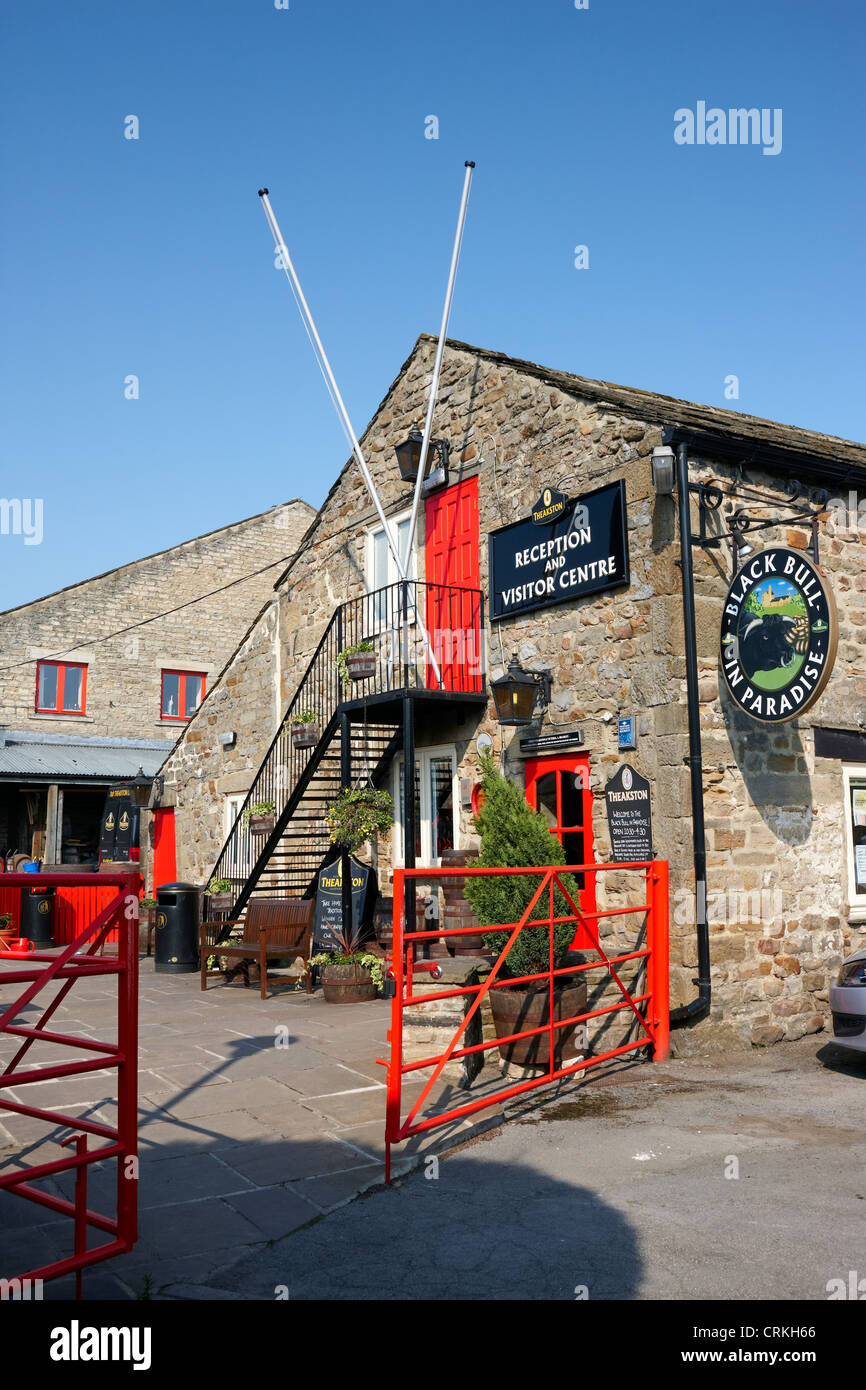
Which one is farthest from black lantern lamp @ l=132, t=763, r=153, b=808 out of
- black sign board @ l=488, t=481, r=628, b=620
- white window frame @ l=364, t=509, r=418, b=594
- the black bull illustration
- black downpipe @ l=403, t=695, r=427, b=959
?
the black bull illustration

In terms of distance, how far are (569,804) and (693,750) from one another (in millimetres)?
1605

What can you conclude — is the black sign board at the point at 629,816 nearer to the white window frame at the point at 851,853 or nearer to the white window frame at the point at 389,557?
the white window frame at the point at 851,853

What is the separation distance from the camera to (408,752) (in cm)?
1001

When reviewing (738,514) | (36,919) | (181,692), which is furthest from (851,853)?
(181,692)

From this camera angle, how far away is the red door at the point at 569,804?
8.85 m

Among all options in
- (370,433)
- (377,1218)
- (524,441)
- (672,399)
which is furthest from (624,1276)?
(370,433)

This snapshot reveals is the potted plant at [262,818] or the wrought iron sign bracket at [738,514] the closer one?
the wrought iron sign bracket at [738,514]

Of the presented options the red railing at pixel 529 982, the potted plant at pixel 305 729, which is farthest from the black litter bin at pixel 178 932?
the red railing at pixel 529 982

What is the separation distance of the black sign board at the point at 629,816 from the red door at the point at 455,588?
2.38m

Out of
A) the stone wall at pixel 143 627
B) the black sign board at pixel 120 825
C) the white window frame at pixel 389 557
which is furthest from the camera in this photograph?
the stone wall at pixel 143 627

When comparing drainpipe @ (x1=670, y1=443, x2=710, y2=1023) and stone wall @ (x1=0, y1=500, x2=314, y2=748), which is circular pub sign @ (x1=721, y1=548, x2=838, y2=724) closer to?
drainpipe @ (x1=670, y1=443, x2=710, y2=1023)

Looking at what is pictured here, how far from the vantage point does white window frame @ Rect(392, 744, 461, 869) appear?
1080 cm

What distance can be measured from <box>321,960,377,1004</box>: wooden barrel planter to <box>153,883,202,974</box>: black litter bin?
3.81 meters

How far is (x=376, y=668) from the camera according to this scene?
11.3 metres
